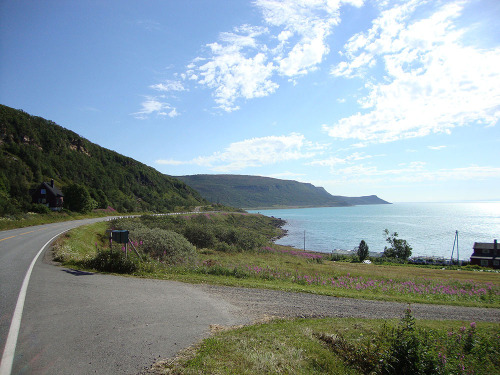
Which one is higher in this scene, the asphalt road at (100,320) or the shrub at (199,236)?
the asphalt road at (100,320)

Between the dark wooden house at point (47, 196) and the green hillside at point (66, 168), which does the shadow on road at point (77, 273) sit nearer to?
the green hillside at point (66, 168)

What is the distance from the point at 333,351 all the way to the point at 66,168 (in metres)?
95.8

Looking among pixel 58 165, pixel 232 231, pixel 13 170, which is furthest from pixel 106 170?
pixel 232 231

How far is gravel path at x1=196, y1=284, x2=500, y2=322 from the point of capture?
29.5 ft

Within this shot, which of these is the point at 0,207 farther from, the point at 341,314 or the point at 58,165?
the point at 58,165

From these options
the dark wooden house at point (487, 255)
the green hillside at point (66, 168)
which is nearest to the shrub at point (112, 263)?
the green hillside at point (66, 168)

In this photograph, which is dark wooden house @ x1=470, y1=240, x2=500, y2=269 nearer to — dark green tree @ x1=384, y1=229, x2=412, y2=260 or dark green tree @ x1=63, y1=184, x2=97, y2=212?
dark green tree @ x1=384, y1=229, x2=412, y2=260

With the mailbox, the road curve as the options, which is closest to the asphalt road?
the road curve

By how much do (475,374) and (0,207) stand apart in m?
46.5

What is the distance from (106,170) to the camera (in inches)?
3907

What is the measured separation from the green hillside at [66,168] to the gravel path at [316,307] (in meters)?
57.7

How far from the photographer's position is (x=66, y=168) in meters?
83.9

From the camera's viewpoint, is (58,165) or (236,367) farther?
(58,165)

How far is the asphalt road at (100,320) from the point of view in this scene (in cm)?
461
